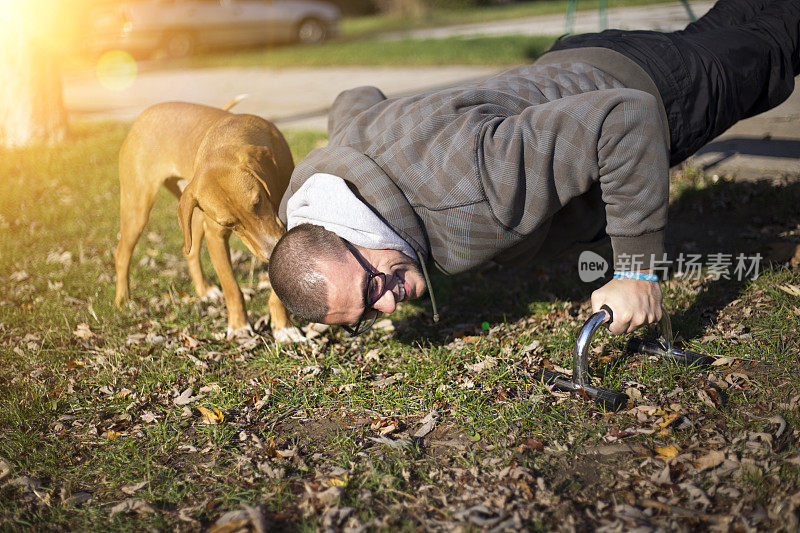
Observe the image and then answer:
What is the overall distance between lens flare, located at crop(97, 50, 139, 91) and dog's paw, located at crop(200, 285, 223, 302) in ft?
37.6

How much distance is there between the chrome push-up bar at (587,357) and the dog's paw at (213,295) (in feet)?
8.88

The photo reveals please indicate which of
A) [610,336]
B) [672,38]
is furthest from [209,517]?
[672,38]

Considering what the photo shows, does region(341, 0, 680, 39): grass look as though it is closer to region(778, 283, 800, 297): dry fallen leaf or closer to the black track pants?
the black track pants

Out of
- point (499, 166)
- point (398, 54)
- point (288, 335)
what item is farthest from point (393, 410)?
point (398, 54)

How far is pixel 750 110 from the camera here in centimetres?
403

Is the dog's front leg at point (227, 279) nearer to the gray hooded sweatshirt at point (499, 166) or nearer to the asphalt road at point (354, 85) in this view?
the gray hooded sweatshirt at point (499, 166)

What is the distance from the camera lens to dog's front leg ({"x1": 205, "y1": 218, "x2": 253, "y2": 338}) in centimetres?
439

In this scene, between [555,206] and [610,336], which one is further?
[610,336]

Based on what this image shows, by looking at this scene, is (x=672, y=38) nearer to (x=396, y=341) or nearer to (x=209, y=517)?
(x=396, y=341)

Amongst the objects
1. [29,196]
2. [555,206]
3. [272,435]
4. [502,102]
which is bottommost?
[272,435]

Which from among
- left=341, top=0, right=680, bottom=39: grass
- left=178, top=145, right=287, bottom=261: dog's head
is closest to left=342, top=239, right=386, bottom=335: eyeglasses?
left=178, top=145, right=287, bottom=261: dog's head

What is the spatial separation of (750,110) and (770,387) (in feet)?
5.97

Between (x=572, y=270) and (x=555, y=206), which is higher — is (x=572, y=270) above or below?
below

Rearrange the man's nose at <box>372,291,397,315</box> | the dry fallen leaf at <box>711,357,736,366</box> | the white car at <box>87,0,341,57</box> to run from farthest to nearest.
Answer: the white car at <box>87,0,341,57</box>, the dry fallen leaf at <box>711,357,736,366</box>, the man's nose at <box>372,291,397,315</box>
